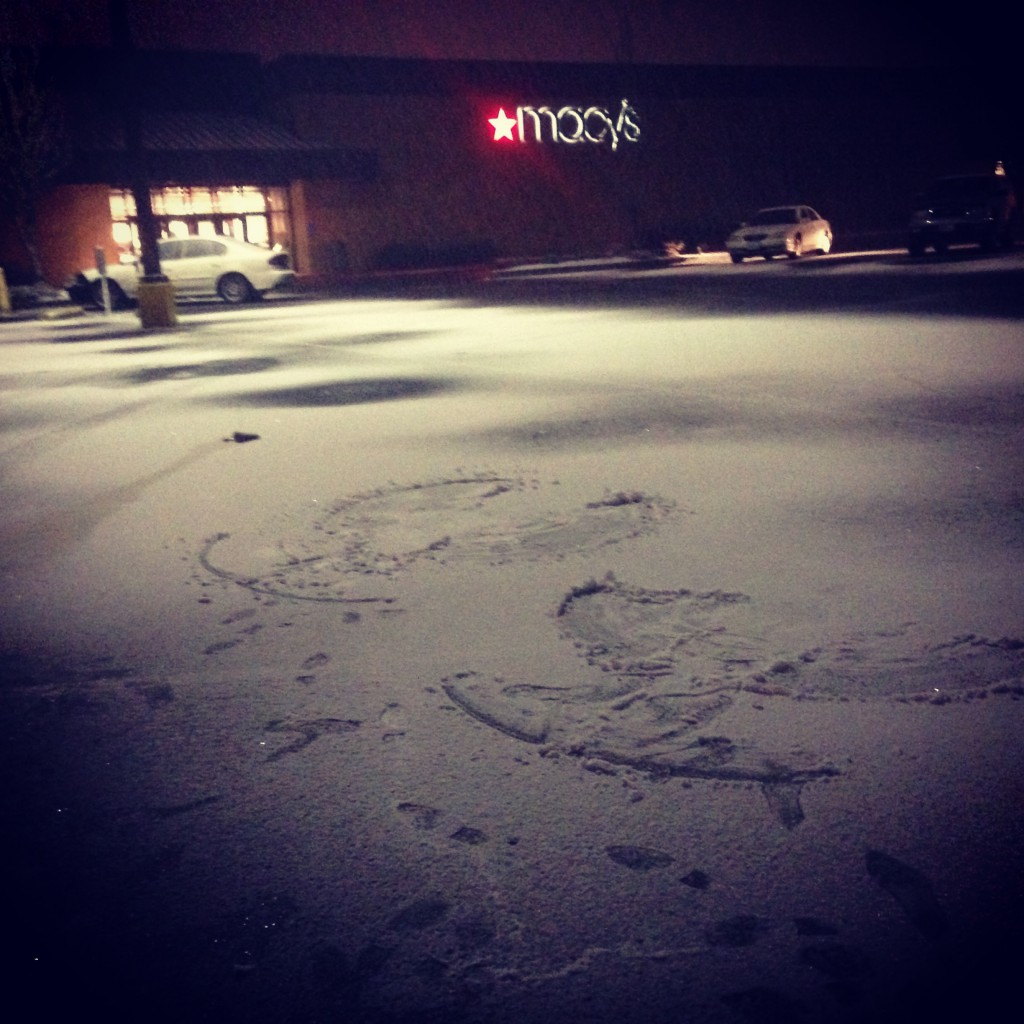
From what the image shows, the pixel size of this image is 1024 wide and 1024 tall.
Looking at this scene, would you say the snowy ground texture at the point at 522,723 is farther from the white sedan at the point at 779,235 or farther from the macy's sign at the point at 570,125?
the macy's sign at the point at 570,125

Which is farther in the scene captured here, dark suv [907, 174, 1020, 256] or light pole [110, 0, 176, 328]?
dark suv [907, 174, 1020, 256]

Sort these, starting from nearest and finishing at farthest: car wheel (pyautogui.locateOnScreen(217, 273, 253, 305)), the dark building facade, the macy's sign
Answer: car wheel (pyautogui.locateOnScreen(217, 273, 253, 305))
the dark building facade
the macy's sign

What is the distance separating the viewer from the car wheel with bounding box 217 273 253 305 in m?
31.4

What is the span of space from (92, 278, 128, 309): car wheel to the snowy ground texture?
22723 mm

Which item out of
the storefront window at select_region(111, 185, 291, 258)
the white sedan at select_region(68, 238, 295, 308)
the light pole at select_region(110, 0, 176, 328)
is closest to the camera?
the light pole at select_region(110, 0, 176, 328)

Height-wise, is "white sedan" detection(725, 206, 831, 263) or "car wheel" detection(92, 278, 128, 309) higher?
"white sedan" detection(725, 206, 831, 263)

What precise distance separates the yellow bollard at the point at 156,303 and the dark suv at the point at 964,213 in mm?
19892

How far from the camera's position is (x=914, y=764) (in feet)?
11.5

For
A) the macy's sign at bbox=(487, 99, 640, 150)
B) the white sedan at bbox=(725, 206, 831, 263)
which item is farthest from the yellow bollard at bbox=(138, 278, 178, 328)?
the macy's sign at bbox=(487, 99, 640, 150)

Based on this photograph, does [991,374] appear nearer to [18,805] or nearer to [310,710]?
[310,710]

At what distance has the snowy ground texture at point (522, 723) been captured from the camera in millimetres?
2646

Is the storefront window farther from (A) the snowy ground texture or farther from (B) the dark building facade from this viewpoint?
(A) the snowy ground texture

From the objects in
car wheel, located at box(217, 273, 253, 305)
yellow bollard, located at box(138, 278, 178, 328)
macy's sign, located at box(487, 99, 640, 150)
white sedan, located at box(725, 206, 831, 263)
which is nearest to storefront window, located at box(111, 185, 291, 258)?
car wheel, located at box(217, 273, 253, 305)

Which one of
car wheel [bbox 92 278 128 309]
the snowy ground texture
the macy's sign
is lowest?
car wheel [bbox 92 278 128 309]
